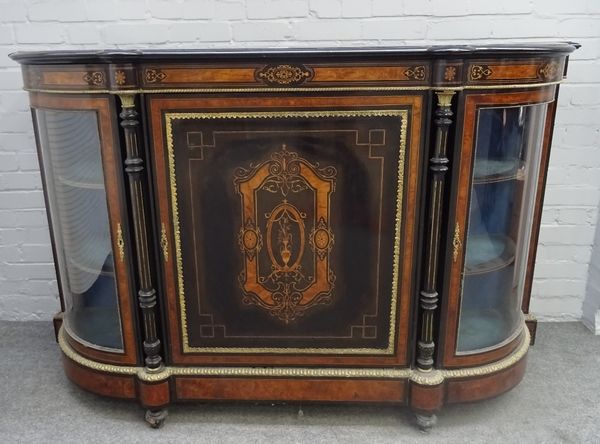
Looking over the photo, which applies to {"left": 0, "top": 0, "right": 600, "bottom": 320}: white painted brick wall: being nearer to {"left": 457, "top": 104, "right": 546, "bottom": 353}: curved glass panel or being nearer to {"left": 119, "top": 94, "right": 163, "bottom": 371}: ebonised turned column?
{"left": 457, "top": 104, "right": 546, "bottom": 353}: curved glass panel

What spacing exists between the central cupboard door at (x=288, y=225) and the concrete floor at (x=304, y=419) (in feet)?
0.60

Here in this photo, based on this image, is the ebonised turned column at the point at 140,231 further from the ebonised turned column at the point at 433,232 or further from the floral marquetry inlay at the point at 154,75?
the ebonised turned column at the point at 433,232

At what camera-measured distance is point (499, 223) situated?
1.42 m

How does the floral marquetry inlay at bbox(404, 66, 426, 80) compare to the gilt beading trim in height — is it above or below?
above

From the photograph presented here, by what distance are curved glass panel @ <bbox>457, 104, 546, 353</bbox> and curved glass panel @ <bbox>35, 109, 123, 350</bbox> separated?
0.88 metres

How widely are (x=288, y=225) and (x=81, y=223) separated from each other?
54 centimetres

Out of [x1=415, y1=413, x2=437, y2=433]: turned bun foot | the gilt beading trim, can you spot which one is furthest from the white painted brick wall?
[x1=415, y1=413, x2=437, y2=433]: turned bun foot

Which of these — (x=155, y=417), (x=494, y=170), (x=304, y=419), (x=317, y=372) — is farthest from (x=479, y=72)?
(x=155, y=417)

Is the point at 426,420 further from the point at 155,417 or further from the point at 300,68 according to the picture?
the point at 300,68

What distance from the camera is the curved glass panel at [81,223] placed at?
134cm

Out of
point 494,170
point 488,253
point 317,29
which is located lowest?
point 488,253

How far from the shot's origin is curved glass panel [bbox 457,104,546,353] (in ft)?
4.29

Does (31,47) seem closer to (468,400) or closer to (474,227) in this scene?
(474,227)

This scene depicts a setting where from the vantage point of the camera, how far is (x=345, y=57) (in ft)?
3.83
